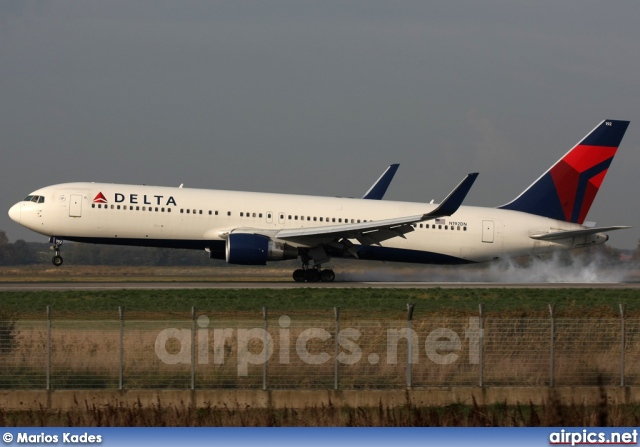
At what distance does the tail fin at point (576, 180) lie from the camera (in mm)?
42625

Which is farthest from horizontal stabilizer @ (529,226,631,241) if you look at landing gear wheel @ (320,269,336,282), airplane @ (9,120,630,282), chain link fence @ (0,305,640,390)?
chain link fence @ (0,305,640,390)

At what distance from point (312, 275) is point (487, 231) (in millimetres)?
7557

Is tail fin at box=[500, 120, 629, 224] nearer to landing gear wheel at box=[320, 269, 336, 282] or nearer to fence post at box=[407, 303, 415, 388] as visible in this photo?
landing gear wheel at box=[320, 269, 336, 282]

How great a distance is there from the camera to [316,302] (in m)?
29.2

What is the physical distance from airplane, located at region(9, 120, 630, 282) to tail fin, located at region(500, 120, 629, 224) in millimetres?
43

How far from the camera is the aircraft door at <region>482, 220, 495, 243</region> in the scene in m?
41.0

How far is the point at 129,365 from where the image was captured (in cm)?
1825

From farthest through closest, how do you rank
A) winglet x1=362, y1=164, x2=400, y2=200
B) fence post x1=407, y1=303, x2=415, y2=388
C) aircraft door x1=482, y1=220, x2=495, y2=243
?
1. winglet x1=362, y1=164, x2=400, y2=200
2. aircraft door x1=482, y1=220, x2=495, y2=243
3. fence post x1=407, y1=303, x2=415, y2=388

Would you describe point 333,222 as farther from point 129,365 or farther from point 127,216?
point 129,365

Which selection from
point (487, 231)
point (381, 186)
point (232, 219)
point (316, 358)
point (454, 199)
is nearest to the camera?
point (316, 358)

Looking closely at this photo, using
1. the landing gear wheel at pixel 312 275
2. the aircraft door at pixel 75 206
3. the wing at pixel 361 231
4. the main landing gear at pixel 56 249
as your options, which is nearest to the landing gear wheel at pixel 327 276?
the landing gear wheel at pixel 312 275

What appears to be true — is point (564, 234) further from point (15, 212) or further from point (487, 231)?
point (15, 212)

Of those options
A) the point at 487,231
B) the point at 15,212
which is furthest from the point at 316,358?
the point at 15,212

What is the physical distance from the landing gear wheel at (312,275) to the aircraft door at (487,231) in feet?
23.4
